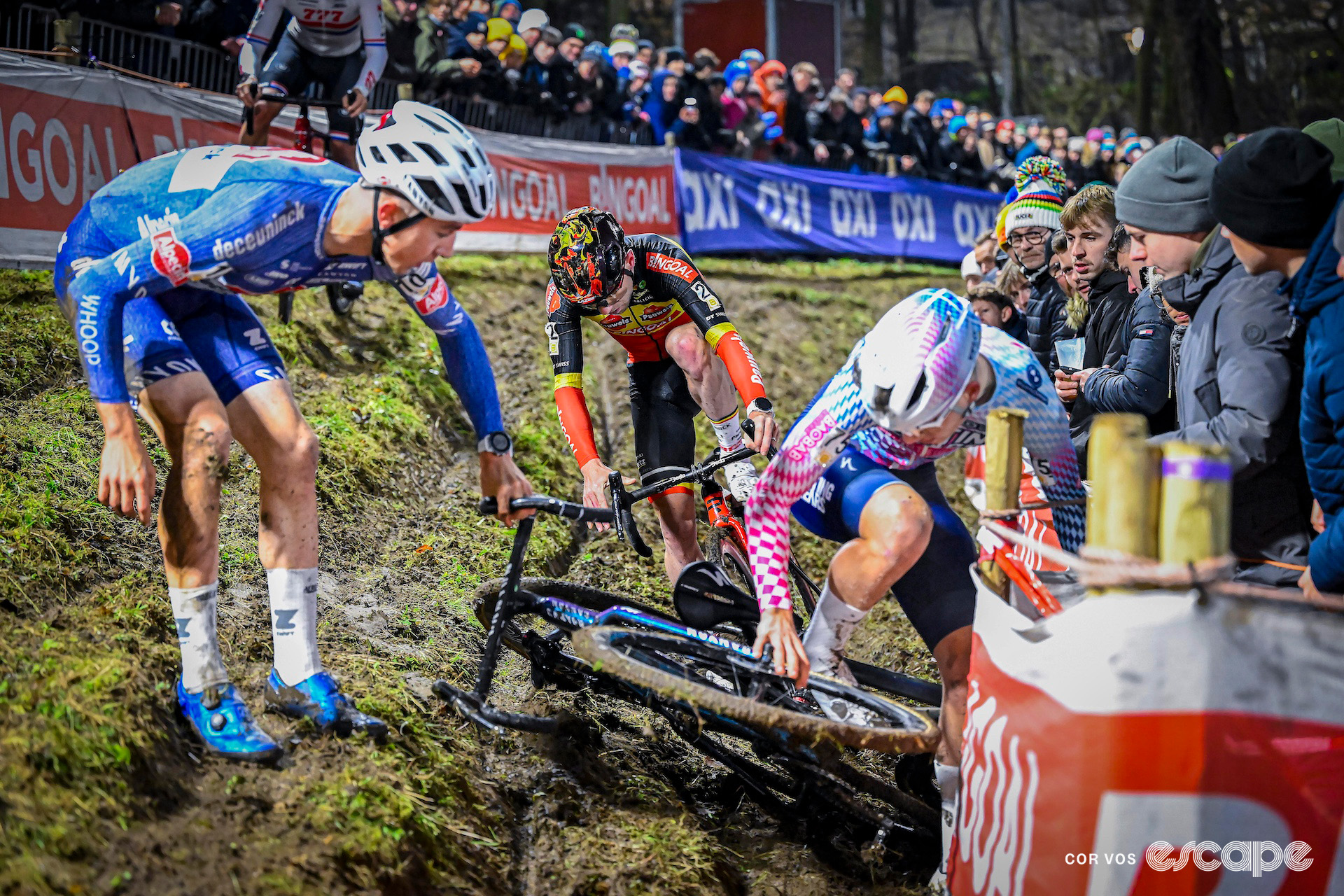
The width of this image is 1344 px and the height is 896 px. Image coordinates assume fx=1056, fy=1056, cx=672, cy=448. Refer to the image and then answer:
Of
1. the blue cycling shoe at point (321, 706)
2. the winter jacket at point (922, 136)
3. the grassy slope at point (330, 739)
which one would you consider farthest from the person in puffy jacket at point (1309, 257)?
the winter jacket at point (922, 136)

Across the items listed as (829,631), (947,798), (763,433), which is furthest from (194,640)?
(947,798)

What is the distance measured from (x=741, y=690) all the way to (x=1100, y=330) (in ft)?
9.89

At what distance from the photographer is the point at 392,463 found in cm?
754

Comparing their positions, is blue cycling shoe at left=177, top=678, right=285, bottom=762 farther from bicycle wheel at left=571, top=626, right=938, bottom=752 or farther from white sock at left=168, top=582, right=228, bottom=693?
bicycle wheel at left=571, top=626, right=938, bottom=752

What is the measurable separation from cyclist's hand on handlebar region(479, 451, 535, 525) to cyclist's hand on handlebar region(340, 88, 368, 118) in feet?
16.7

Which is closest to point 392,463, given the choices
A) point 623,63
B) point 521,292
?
point 521,292

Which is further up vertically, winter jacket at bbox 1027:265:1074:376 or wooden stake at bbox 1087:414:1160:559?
winter jacket at bbox 1027:265:1074:376

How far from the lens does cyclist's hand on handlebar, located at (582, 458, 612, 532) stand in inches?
197

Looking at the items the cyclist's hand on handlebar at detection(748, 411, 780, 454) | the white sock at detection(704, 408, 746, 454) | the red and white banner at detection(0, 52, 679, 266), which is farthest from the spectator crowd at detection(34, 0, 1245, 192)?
the cyclist's hand on handlebar at detection(748, 411, 780, 454)

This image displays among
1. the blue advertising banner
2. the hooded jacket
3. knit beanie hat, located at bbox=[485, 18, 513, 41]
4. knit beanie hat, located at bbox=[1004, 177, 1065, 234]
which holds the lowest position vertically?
knit beanie hat, located at bbox=[1004, 177, 1065, 234]

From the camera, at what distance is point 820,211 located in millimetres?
17250

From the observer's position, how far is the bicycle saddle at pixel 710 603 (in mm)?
4684

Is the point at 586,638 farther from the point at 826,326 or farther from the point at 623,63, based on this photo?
the point at 623,63

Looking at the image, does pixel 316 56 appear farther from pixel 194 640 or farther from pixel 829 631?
pixel 829 631
